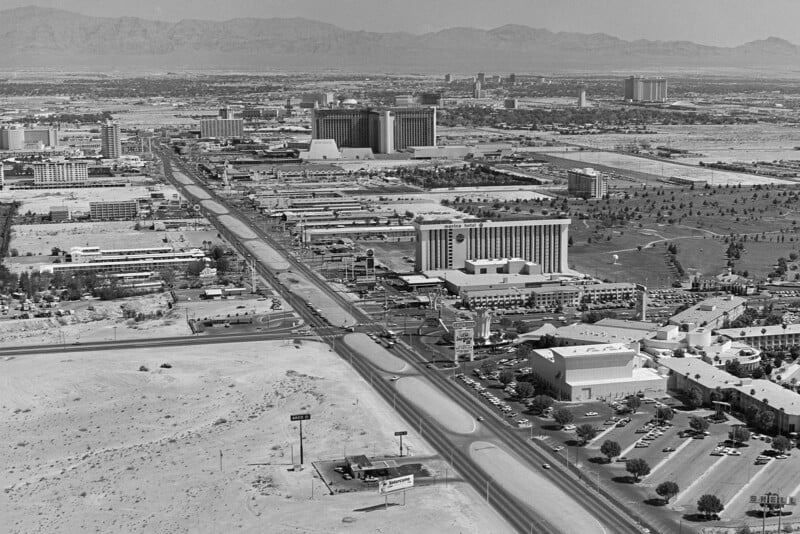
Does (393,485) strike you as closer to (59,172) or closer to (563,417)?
(563,417)

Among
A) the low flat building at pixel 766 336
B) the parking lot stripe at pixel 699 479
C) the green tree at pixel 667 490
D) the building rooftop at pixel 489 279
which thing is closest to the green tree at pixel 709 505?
the green tree at pixel 667 490

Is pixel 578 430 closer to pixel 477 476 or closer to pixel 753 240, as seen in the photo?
pixel 477 476

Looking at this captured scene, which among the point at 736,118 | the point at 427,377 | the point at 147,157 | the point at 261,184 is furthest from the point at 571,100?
the point at 427,377

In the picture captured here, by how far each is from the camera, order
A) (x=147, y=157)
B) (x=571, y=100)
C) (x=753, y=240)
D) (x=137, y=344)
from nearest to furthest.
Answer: (x=137, y=344), (x=753, y=240), (x=147, y=157), (x=571, y=100)

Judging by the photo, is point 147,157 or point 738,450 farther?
point 147,157

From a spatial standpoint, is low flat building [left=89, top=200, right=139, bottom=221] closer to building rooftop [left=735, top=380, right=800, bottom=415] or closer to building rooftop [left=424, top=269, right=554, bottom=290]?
building rooftop [left=424, top=269, right=554, bottom=290]

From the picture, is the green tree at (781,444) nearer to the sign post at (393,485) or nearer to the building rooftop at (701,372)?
the building rooftop at (701,372)

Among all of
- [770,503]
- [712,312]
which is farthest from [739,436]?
[712,312]
